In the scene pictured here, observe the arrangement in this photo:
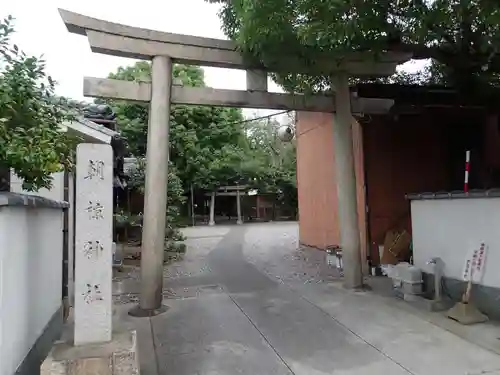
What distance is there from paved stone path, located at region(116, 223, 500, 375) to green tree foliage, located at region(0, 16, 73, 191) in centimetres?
230

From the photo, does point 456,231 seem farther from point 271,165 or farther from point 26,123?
point 271,165

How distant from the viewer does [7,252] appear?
2.89 m

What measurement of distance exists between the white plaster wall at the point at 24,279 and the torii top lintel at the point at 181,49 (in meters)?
2.94

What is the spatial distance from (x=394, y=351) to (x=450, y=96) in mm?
7248

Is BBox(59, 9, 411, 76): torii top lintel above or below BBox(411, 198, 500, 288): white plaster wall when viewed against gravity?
above

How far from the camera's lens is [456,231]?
6266mm

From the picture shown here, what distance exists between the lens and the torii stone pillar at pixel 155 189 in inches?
256

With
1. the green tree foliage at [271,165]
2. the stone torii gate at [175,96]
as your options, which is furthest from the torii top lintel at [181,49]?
the green tree foliage at [271,165]

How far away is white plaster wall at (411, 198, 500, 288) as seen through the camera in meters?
5.55

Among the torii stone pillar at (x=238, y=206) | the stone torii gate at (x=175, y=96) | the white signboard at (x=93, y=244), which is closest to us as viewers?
the white signboard at (x=93, y=244)

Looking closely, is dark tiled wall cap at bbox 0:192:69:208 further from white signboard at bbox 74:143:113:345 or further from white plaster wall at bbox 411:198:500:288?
white plaster wall at bbox 411:198:500:288

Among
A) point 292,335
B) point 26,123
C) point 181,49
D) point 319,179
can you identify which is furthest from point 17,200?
point 319,179

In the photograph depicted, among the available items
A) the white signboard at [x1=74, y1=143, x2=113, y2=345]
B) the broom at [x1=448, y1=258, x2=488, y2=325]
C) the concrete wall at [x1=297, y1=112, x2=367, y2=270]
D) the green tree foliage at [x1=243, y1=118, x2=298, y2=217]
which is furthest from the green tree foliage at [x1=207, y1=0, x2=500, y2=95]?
the green tree foliage at [x1=243, y1=118, x2=298, y2=217]

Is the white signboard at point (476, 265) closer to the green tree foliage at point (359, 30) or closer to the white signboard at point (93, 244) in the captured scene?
the green tree foliage at point (359, 30)
